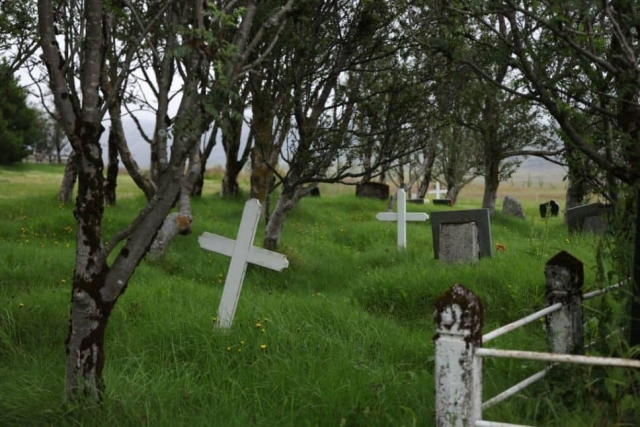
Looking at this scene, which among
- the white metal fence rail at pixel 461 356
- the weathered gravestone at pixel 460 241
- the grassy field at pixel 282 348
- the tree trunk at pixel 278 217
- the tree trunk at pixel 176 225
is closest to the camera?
the white metal fence rail at pixel 461 356

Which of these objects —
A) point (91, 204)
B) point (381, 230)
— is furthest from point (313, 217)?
point (91, 204)

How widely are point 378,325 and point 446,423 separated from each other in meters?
2.90

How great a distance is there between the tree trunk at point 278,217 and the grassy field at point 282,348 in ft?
1.48

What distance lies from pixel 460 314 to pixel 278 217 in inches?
271

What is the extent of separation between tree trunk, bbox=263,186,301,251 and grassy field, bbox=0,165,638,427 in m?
0.45

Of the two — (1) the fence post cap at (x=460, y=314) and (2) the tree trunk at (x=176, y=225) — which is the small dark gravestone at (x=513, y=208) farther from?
(1) the fence post cap at (x=460, y=314)

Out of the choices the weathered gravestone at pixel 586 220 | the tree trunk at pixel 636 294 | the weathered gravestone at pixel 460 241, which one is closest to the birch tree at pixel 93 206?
the tree trunk at pixel 636 294

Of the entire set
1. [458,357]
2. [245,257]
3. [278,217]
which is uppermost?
[278,217]

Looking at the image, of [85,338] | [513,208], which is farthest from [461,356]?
[513,208]

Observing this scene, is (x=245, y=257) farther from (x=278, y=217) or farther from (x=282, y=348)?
(x=278, y=217)

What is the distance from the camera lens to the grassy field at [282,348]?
443 cm

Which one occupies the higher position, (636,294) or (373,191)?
(373,191)

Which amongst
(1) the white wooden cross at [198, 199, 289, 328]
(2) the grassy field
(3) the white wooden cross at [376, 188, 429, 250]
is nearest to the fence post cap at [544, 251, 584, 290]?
(2) the grassy field

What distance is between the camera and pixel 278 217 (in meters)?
10.2
